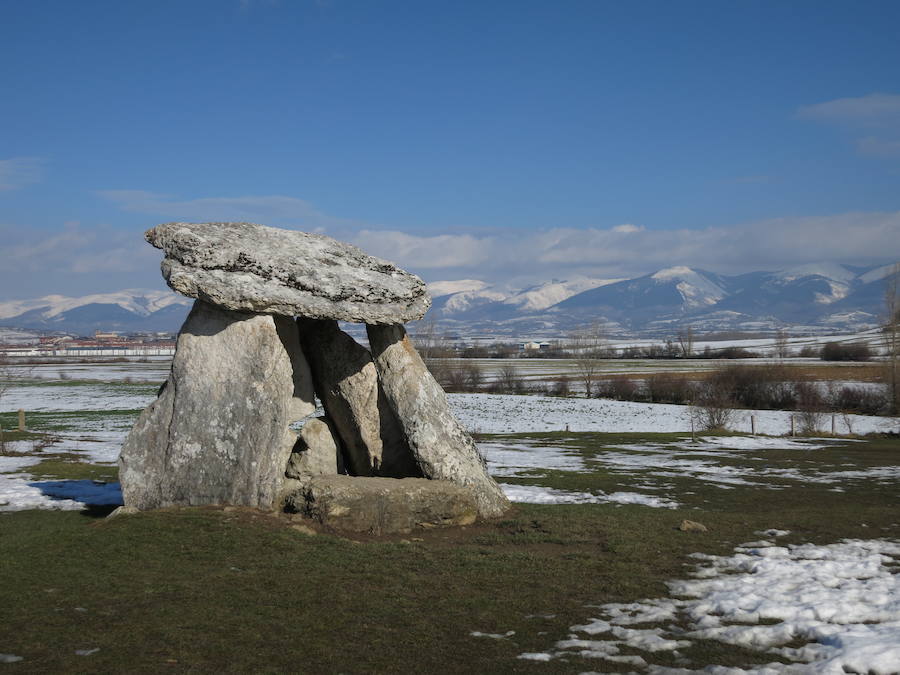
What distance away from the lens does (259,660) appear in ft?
26.0

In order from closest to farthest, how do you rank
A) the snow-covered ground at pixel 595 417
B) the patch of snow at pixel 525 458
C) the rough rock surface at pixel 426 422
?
the rough rock surface at pixel 426 422
the patch of snow at pixel 525 458
the snow-covered ground at pixel 595 417

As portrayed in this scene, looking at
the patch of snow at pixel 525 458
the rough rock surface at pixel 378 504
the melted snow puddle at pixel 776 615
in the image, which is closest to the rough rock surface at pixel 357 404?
the rough rock surface at pixel 378 504

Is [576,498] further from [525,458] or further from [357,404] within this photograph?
[525,458]

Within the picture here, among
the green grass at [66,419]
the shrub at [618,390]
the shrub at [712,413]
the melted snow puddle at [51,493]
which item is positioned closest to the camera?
the melted snow puddle at [51,493]

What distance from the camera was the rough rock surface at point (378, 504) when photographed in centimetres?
1395

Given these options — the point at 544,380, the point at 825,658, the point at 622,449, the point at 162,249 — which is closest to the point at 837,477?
the point at 622,449

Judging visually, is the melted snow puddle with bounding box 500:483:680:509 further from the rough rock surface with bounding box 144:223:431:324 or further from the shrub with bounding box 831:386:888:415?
the shrub with bounding box 831:386:888:415

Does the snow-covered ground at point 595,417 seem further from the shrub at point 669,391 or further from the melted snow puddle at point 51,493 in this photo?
the melted snow puddle at point 51,493

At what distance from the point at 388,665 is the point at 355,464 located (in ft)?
31.1

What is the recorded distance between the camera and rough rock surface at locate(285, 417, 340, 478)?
16000 mm

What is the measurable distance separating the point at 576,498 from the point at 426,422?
5.18m

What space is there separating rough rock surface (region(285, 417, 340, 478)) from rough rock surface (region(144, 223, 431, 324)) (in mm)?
2887

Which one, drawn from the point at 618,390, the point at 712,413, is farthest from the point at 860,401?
the point at 618,390

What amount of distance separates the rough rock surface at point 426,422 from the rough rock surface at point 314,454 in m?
1.72
